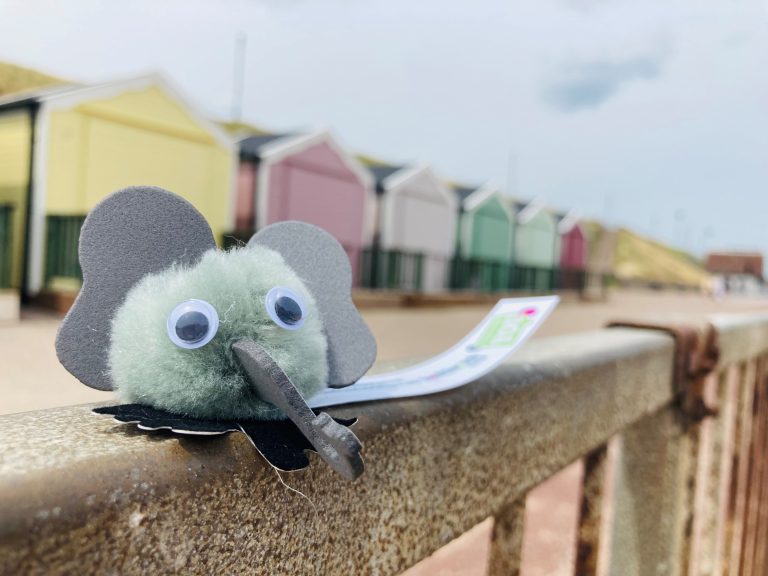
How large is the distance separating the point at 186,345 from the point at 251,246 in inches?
3.7

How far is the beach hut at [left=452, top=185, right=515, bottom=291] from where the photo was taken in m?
12.8

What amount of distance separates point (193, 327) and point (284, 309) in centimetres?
5

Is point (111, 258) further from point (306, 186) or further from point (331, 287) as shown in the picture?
point (306, 186)

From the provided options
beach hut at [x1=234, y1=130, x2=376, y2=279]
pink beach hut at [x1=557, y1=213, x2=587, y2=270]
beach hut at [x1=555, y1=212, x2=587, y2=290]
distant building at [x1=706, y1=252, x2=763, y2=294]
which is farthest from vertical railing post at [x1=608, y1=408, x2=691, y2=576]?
distant building at [x1=706, y1=252, x2=763, y2=294]

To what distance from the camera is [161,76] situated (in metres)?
6.84

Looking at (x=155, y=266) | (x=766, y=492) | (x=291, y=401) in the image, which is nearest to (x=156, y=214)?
(x=155, y=266)

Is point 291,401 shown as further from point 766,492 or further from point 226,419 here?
point 766,492

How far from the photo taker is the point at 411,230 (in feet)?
39.2

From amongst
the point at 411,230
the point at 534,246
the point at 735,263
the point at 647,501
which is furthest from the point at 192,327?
the point at 735,263

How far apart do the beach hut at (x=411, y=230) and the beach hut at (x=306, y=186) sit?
1.00 feet

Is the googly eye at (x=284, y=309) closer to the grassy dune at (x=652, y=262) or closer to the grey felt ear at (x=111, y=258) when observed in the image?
the grey felt ear at (x=111, y=258)

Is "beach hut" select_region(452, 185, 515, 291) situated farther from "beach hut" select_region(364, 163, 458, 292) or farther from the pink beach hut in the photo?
the pink beach hut

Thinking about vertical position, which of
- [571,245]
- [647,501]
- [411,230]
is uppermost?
[571,245]

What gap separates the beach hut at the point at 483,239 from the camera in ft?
42.1
